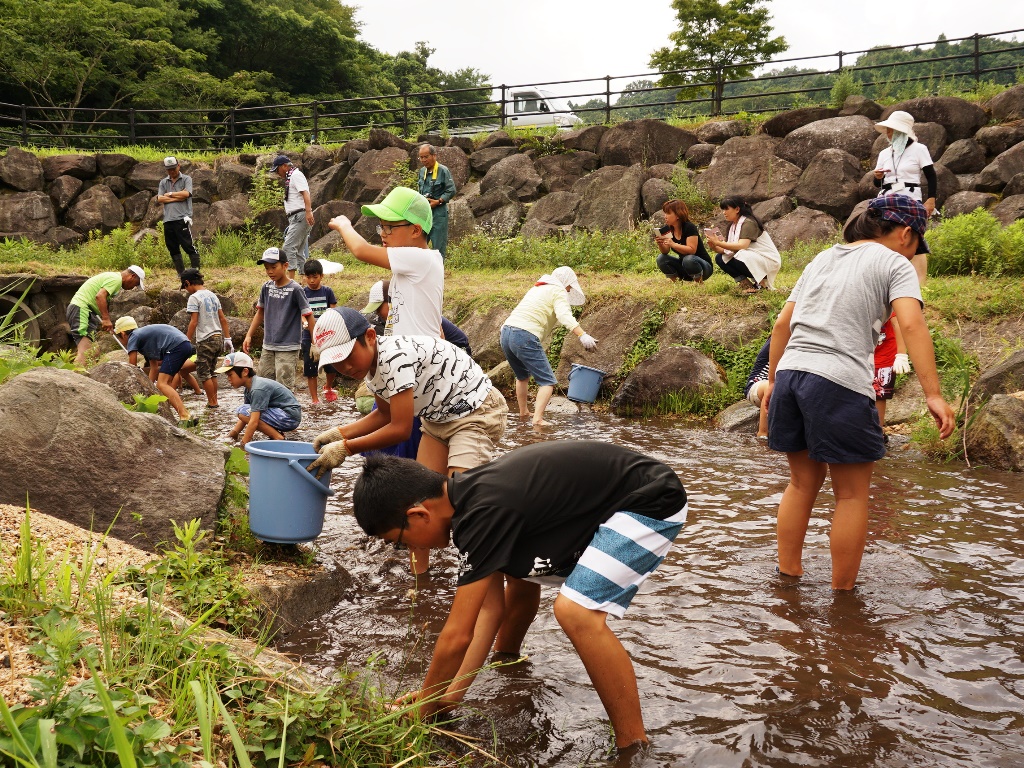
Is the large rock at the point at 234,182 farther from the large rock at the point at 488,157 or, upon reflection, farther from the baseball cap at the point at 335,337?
the baseball cap at the point at 335,337

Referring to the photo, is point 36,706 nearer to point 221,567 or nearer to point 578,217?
point 221,567

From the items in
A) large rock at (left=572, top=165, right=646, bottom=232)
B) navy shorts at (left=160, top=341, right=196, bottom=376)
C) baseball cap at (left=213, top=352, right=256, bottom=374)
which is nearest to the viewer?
baseball cap at (left=213, top=352, right=256, bottom=374)

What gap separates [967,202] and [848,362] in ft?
33.3

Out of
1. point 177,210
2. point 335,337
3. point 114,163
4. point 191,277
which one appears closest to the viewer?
point 335,337

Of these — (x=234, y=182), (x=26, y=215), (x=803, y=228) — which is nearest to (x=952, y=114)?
(x=803, y=228)

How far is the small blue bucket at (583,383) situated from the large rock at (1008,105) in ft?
29.4

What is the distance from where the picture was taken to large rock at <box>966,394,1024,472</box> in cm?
643

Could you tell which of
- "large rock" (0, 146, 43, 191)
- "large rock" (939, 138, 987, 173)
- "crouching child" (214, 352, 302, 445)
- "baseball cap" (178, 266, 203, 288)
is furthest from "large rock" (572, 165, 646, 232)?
"large rock" (0, 146, 43, 191)

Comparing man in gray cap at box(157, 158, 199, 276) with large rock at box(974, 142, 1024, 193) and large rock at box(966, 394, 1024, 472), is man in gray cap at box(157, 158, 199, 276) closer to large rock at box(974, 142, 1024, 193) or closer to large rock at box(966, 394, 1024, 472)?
large rock at box(966, 394, 1024, 472)

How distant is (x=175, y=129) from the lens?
2517 cm

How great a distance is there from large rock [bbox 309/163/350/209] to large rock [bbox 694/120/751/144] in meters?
7.92

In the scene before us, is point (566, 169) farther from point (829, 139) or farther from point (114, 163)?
point (114, 163)

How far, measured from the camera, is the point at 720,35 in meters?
28.6

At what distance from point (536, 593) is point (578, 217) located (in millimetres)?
13020
